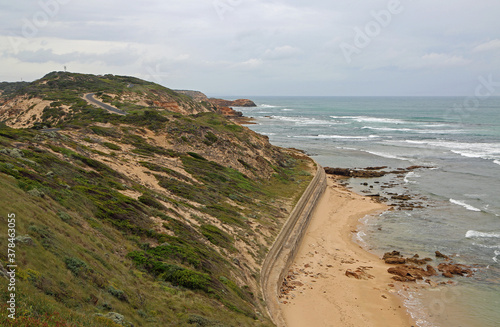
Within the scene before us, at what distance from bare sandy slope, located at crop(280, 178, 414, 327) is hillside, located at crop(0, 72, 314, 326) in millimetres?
2198

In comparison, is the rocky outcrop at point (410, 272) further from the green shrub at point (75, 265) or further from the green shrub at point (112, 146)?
the green shrub at point (112, 146)

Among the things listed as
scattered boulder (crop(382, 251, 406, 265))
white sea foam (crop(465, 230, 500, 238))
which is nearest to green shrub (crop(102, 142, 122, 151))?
scattered boulder (crop(382, 251, 406, 265))

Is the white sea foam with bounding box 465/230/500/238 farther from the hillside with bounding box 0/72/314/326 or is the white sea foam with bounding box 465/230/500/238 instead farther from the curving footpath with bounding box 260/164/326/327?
the hillside with bounding box 0/72/314/326

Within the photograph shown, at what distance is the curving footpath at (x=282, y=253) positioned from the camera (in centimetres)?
1586

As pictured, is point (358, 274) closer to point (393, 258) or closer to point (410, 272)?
point (410, 272)

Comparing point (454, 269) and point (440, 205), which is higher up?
point (440, 205)

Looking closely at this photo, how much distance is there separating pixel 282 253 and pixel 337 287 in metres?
3.50

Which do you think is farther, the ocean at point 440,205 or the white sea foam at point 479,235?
the white sea foam at point 479,235

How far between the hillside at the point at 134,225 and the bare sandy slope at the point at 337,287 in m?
2.20

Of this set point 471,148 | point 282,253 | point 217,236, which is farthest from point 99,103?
point 471,148

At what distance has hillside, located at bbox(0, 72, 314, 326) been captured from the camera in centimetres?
866

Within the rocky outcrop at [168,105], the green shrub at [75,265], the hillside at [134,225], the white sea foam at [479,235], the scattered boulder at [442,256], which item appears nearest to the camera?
the hillside at [134,225]

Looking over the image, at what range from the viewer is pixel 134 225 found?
15211 mm

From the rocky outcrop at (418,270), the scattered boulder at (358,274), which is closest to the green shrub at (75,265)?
the scattered boulder at (358,274)
